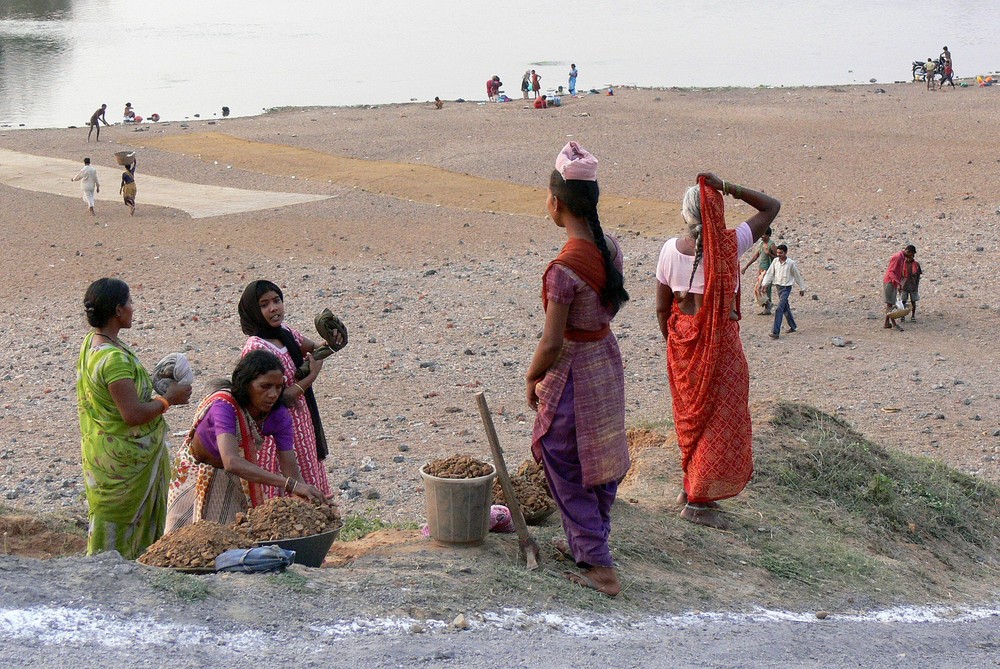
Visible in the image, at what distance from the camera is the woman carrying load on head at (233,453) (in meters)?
4.68

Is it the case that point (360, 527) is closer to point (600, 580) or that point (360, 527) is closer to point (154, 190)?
point (600, 580)

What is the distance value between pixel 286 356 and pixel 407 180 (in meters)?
16.3

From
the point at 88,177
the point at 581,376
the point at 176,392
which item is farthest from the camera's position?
the point at 88,177

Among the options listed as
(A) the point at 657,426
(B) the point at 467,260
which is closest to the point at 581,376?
(A) the point at 657,426

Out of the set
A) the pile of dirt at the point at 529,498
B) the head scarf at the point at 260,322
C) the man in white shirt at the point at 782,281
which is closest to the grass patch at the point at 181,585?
the head scarf at the point at 260,322

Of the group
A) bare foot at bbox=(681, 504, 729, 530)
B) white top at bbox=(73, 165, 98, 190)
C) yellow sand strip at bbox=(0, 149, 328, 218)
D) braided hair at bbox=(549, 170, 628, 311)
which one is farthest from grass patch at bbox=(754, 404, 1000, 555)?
white top at bbox=(73, 165, 98, 190)

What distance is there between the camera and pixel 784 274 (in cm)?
1191

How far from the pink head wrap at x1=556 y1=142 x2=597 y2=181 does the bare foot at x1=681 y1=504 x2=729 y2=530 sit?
206 cm

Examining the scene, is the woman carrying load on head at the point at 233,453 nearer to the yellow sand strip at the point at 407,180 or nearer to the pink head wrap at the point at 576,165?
the pink head wrap at the point at 576,165

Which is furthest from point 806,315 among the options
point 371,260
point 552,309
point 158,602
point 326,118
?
point 326,118

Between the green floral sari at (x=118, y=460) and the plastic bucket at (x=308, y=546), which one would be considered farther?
the green floral sari at (x=118, y=460)

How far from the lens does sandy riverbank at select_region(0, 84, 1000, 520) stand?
957 centimetres

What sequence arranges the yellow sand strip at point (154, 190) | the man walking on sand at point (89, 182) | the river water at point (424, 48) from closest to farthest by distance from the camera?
the man walking on sand at point (89, 182) → the yellow sand strip at point (154, 190) → the river water at point (424, 48)

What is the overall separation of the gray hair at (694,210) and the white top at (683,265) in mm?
108
